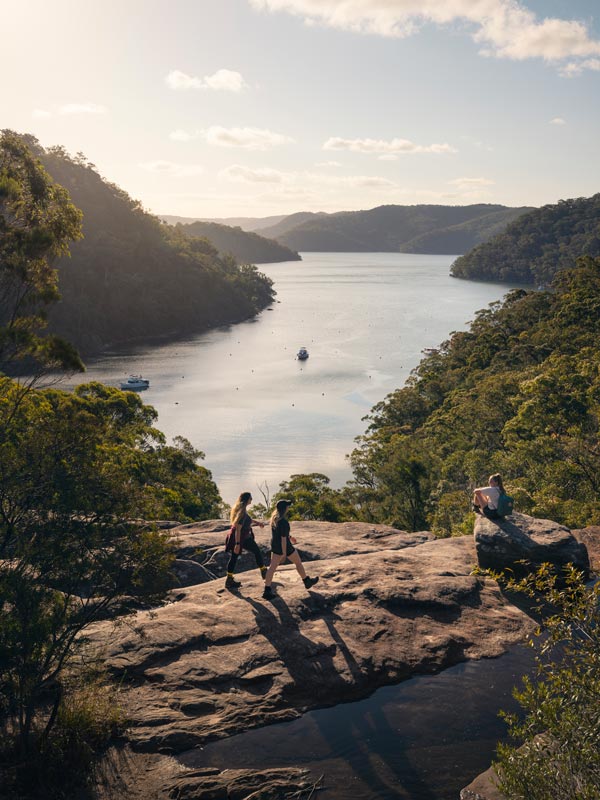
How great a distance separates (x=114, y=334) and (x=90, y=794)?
131 m

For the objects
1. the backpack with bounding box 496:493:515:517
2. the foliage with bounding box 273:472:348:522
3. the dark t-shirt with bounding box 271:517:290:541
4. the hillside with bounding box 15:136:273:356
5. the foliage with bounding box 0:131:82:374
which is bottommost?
the foliage with bounding box 273:472:348:522

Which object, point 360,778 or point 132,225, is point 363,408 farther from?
point 132,225

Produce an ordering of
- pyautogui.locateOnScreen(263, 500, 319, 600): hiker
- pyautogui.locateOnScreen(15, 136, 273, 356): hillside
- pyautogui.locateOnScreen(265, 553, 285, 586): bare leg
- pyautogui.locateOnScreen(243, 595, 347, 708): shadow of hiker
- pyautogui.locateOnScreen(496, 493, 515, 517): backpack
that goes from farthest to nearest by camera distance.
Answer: pyautogui.locateOnScreen(15, 136, 273, 356): hillside, pyautogui.locateOnScreen(496, 493, 515, 517): backpack, pyautogui.locateOnScreen(263, 500, 319, 600): hiker, pyautogui.locateOnScreen(265, 553, 285, 586): bare leg, pyautogui.locateOnScreen(243, 595, 347, 708): shadow of hiker

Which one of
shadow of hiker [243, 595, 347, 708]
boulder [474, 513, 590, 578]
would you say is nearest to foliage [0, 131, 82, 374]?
shadow of hiker [243, 595, 347, 708]

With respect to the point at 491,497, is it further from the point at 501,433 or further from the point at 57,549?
the point at 501,433

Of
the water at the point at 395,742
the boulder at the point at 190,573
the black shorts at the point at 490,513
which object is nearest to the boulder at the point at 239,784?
the water at the point at 395,742

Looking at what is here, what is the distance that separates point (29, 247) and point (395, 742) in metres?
9.74


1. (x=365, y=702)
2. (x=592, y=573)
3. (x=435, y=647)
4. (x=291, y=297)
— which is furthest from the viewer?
(x=291, y=297)

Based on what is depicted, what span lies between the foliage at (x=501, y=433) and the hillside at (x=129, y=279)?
7767 centimetres

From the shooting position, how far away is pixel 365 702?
9.82 m

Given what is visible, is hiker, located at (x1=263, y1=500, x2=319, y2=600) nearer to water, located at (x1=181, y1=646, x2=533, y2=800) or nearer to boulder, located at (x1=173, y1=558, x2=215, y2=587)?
water, located at (x1=181, y1=646, x2=533, y2=800)

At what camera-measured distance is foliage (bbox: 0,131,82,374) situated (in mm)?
9719

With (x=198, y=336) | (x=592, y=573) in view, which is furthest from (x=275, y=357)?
(x=592, y=573)

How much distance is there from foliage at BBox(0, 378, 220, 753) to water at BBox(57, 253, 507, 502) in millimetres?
42234
